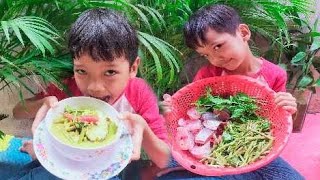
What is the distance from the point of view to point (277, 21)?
1854 mm

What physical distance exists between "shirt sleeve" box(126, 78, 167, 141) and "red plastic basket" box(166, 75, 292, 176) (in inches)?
3.2

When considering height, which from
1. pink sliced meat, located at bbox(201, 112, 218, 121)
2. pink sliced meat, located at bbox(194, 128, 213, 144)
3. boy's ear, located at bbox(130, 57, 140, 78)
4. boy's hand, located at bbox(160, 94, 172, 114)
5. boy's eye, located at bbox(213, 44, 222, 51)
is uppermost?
boy's eye, located at bbox(213, 44, 222, 51)

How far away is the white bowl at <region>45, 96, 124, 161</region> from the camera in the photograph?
4.33 feet

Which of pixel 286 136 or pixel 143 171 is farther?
pixel 143 171

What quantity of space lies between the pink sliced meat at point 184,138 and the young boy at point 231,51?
8 cm

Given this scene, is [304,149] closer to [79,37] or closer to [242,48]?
[242,48]

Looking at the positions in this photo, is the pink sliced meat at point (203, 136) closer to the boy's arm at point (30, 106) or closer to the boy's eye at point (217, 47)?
the boy's eye at point (217, 47)

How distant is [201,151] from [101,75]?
0.40 metres

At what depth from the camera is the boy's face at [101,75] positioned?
1396 mm

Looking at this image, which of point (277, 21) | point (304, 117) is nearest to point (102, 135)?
point (277, 21)

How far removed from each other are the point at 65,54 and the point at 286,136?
647 millimetres

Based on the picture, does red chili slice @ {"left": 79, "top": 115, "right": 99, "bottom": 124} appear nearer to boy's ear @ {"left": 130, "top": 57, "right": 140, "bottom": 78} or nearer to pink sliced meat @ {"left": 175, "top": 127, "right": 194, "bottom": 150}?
boy's ear @ {"left": 130, "top": 57, "right": 140, "bottom": 78}

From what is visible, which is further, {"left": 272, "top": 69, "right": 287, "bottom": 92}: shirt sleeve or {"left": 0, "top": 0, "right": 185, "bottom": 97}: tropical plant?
{"left": 272, "top": 69, "right": 287, "bottom": 92}: shirt sleeve

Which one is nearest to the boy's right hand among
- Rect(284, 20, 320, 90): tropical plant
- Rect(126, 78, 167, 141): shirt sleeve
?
Rect(126, 78, 167, 141): shirt sleeve
